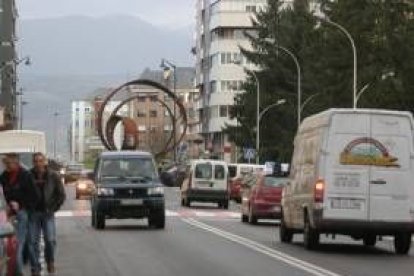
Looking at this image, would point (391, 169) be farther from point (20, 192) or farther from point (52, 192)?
point (20, 192)

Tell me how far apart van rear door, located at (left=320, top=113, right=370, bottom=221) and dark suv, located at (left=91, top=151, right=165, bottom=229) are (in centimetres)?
852

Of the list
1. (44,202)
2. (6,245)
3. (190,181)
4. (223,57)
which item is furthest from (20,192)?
(223,57)

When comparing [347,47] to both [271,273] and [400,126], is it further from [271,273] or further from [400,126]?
[271,273]

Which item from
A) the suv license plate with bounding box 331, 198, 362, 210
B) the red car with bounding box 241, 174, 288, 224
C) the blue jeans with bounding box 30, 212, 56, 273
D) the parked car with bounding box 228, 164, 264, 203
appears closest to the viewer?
the blue jeans with bounding box 30, 212, 56, 273

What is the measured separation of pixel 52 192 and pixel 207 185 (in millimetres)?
33342

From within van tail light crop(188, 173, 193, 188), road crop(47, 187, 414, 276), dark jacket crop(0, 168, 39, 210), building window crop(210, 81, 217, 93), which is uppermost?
building window crop(210, 81, 217, 93)

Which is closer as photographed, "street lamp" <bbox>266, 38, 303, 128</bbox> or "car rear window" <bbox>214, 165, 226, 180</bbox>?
"car rear window" <bbox>214, 165, 226, 180</bbox>

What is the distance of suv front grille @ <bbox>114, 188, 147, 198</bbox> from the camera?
30.9m

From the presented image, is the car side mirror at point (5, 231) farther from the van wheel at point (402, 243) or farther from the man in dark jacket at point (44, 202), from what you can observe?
the van wheel at point (402, 243)

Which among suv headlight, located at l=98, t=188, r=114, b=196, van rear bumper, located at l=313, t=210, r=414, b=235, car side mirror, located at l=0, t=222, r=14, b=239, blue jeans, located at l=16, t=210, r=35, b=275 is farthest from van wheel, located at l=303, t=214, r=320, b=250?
car side mirror, located at l=0, t=222, r=14, b=239

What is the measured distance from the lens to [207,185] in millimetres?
50688

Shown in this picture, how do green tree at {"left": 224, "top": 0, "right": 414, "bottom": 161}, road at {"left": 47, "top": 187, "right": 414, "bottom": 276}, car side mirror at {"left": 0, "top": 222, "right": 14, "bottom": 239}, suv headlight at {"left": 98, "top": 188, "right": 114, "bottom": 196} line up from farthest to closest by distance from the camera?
1. green tree at {"left": 224, "top": 0, "right": 414, "bottom": 161}
2. suv headlight at {"left": 98, "top": 188, "right": 114, "bottom": 196}
3. road at {"left": 47, "top": 187, "right": 414, "bottom": 276}
4. car side mirror at {"left": 0, "top": 222, "right": 14, "bottom": 239}

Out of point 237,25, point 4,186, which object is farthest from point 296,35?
point 4,186

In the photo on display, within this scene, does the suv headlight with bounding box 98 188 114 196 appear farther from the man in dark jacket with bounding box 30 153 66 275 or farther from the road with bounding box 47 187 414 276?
the man in dark jacket with bounding box 30 153 66 275
